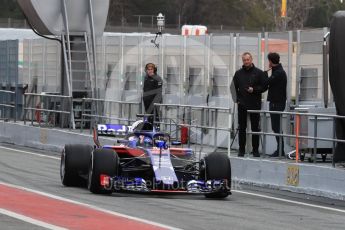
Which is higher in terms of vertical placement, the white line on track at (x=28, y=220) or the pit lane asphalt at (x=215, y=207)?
the white line on track at (x=28, y=220)

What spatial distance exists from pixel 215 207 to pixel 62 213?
2.65m

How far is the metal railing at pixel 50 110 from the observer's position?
93.7 ft

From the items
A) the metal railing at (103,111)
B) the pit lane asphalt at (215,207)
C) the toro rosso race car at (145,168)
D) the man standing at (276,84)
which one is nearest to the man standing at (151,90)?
the metal railing at (103,111)

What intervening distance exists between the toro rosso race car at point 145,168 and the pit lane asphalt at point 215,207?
0.18 metres

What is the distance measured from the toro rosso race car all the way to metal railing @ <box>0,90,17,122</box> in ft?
47.1

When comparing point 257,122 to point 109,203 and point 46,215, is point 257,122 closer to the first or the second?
point 109,203

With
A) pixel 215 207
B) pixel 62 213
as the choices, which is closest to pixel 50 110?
pixel 215 207

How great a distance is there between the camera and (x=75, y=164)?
16719mm

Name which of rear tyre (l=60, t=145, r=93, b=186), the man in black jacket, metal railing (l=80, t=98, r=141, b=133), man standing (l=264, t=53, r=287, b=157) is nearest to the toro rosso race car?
rear tyre (l=60, t=145, r=93, b=186)

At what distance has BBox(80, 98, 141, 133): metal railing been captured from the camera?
26544mm

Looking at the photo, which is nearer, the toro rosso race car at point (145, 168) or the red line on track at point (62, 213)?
the red line on track at point (62, 213)

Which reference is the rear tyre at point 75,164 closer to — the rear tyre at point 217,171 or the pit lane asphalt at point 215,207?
the pit lane asphalt at point 215,207

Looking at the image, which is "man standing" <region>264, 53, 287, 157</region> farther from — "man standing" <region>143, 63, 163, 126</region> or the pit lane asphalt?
"man standing" <region>143, 63, 163, 126</region>

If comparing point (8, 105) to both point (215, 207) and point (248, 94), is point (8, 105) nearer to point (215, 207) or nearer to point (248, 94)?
point (248, 94)
